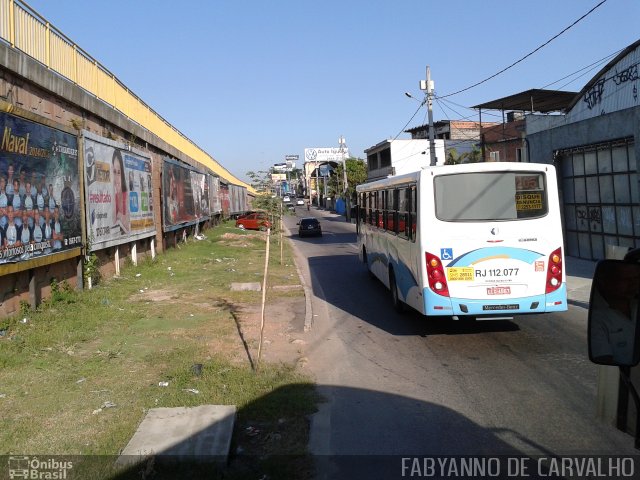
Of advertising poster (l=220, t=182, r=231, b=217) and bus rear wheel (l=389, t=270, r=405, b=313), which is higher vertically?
advertising poster (l=220, t=182, r=231, b=217)

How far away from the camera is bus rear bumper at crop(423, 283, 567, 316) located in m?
8.14

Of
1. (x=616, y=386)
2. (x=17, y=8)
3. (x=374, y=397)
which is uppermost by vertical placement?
(x=17, y=8)

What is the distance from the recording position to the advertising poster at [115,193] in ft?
40.6

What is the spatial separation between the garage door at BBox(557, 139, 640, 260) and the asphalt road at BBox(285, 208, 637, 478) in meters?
6.27

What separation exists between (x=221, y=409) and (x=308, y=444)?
0.98 m

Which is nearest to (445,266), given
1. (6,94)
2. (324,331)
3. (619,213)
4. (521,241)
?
(521,241)

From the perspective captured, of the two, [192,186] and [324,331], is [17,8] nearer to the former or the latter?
[324,331]

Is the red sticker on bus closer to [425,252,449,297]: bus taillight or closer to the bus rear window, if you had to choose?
[425,252,449,297]: bus taillight

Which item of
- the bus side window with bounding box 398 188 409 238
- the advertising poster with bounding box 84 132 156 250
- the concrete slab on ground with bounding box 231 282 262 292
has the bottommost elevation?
the concrete slab on ground with bounding box 231 282 262 292

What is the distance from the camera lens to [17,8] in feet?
31.2

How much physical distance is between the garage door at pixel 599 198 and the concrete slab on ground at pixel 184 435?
44.0 ft

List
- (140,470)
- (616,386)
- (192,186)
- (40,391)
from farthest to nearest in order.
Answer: (192,186), (40,391), (140,470), (616,386)

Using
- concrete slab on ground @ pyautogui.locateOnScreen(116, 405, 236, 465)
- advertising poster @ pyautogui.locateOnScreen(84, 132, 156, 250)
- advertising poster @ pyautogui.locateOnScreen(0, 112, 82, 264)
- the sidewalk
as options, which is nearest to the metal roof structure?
the sidewalk

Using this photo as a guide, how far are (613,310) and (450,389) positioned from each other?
4066 millimetres
